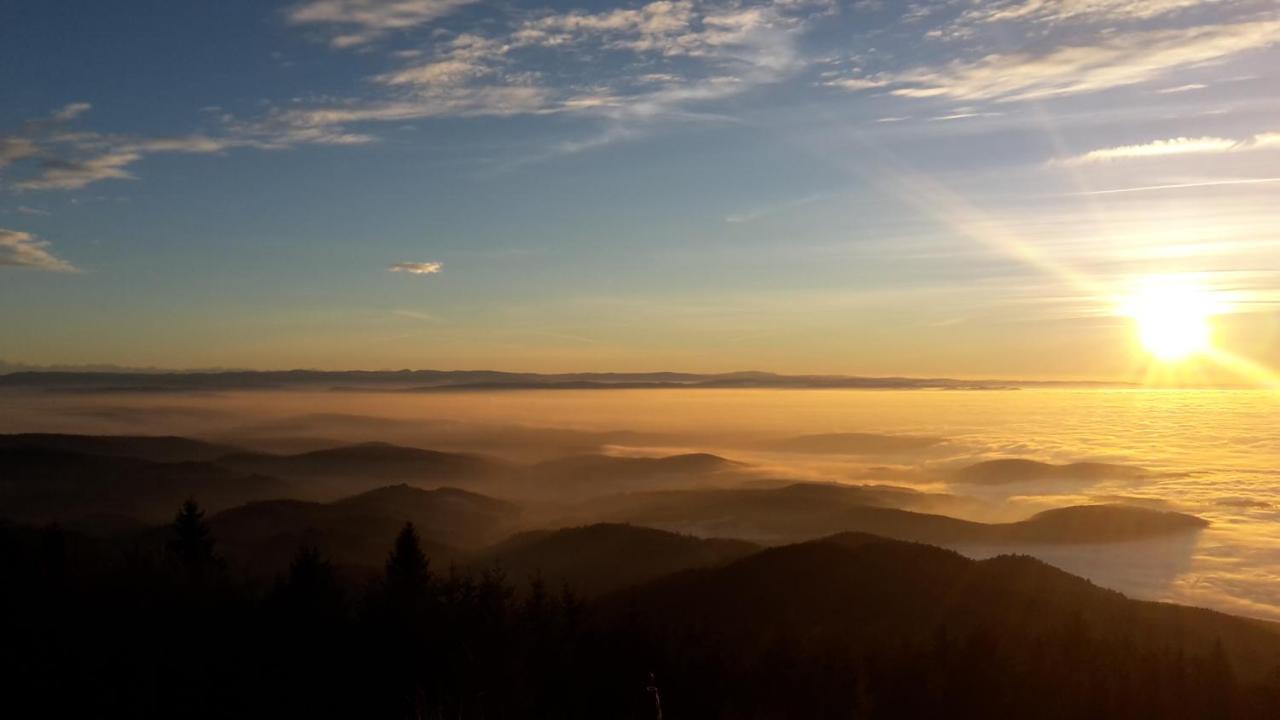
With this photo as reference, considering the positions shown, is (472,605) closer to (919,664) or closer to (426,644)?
(426,644)

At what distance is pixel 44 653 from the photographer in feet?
38.1

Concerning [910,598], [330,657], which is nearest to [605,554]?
[910,598]

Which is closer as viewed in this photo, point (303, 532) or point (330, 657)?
point (330, 657)

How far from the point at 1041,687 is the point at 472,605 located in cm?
2076

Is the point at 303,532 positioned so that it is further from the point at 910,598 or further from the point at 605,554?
the point at 910,598

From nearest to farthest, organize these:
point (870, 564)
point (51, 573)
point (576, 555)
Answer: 1. point (51, 573)
2. point (870, 564)
3. point (576, 555)

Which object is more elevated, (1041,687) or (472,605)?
(472,605)

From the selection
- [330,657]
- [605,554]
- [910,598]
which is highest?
[330,657]

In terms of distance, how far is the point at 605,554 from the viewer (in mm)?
158625

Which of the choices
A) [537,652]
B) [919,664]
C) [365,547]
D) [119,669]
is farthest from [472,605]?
[365,547]

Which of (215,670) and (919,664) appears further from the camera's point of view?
(919,664)

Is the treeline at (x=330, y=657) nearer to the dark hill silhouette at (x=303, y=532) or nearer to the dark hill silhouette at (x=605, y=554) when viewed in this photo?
the dark hill silhouette at (x=605, y=554)

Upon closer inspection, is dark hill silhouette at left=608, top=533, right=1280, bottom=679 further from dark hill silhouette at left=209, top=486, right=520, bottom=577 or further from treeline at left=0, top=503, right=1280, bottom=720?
treeline at left=0, top=503, right=1280, bottom=720

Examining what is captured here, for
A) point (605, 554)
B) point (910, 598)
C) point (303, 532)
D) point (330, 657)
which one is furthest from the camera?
point (303, 532)
